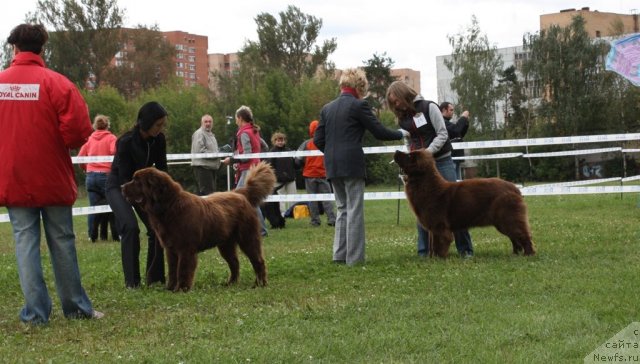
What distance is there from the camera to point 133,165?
794 cm

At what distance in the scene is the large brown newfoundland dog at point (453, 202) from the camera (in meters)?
8.74

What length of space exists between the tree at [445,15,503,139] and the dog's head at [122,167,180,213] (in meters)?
48.5

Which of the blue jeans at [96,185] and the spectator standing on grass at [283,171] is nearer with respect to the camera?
the blue jeans at [96,185]

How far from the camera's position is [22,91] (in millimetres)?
5922

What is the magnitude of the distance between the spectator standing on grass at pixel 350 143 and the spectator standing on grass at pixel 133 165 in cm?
194

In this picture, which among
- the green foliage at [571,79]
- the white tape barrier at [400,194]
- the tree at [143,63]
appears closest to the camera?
the white tape barrier at [400,194]

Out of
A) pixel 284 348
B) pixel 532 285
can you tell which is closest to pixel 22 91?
pixel 284 348

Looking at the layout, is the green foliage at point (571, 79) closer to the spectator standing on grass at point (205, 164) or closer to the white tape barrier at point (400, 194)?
the white tape barrier at point (400, 194)

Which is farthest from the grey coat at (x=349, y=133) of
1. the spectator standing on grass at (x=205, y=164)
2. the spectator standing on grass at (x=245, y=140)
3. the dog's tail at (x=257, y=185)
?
the spectator standing on grass at (x=205, y=164)

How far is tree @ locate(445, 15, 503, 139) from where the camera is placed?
55.2 metres

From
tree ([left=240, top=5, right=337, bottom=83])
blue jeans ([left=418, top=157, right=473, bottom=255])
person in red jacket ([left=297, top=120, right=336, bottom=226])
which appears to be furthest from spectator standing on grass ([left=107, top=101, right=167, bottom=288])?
tree ([left=240, top=5, right=337, bottom=83])

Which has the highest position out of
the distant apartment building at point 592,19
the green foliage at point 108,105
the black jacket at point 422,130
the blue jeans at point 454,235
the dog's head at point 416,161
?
the distant apartment building at point 592,19

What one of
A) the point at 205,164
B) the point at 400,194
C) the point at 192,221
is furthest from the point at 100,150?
the point at 192,221

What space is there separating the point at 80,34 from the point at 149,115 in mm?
56916
